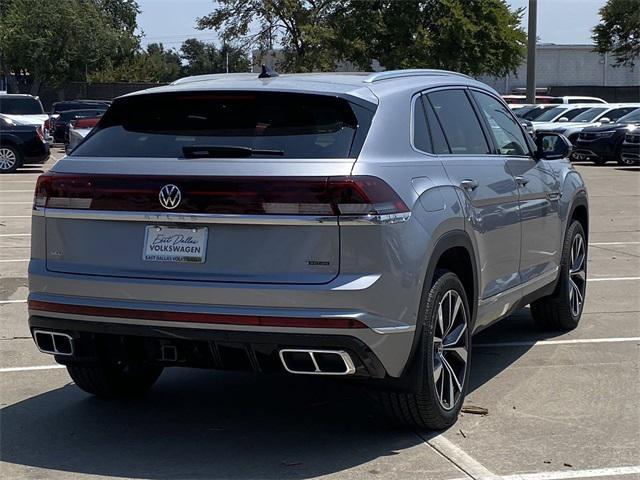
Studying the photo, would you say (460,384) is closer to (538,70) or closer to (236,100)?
(236,100)

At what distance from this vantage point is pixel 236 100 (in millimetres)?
5203

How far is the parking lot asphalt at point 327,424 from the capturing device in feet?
16.2

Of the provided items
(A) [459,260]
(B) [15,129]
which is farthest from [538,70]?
(A) [459,260]

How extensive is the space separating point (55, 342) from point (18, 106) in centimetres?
2282

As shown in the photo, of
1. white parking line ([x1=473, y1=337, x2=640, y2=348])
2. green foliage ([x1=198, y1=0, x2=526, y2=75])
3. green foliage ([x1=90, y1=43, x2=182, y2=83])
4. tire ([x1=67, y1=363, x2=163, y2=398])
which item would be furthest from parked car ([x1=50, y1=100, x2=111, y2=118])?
tire ([x1=67, y1=363, x2=163, y2=398])

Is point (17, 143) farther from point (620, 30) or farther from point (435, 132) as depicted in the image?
point (620, 30)

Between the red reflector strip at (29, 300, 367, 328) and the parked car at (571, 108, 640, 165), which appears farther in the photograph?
the parked car at (571, 108, 640, 165)

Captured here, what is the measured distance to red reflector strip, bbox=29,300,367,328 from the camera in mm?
4652

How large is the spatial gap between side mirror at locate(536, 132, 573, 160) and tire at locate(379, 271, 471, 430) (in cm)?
199

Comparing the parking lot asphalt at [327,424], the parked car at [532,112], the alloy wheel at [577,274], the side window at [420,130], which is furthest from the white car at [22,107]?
the side window at [420,130]

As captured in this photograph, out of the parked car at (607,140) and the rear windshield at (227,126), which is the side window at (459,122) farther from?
the parked car at (607,140)

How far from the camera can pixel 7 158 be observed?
24812 millimetres

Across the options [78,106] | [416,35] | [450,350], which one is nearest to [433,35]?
[416,35]

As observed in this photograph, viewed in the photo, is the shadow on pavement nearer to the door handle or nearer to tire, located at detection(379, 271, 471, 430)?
tire, located at detection(379, 271, 471, 430)
